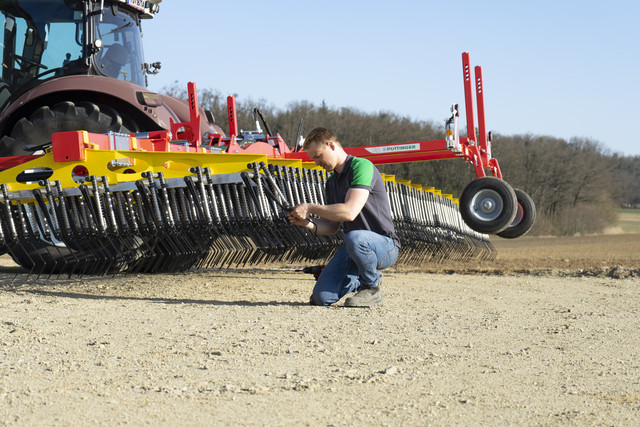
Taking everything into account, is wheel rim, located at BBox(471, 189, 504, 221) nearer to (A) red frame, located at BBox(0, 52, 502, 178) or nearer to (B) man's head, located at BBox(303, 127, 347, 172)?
(A) red frame, located at BBox(0, 52, 502, 178)

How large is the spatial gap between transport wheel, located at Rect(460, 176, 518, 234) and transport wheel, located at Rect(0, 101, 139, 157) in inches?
121

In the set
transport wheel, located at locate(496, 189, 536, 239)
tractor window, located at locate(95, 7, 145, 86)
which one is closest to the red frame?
transport wheel, located at locate(496, 189, 536, 239)

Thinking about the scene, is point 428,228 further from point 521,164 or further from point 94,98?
point 521,164

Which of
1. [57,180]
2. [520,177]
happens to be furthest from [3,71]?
[520,177]

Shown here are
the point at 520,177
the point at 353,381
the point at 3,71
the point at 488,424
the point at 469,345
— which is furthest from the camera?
the point at 520,177

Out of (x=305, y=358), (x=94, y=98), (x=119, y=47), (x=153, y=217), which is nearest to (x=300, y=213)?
(x=305, y=358)

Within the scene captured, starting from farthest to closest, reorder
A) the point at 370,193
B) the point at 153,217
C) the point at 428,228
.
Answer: the point at 428,228 → the point at 153,217 → the point at 370,193

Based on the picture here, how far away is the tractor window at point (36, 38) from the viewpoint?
20.3 ft

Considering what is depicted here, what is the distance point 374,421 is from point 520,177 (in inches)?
1015

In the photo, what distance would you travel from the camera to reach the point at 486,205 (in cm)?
657

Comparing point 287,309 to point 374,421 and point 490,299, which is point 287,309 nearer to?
point 490,299

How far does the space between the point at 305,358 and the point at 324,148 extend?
155 cm

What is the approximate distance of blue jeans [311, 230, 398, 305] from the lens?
165 inches

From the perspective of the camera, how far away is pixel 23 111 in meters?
5.87
